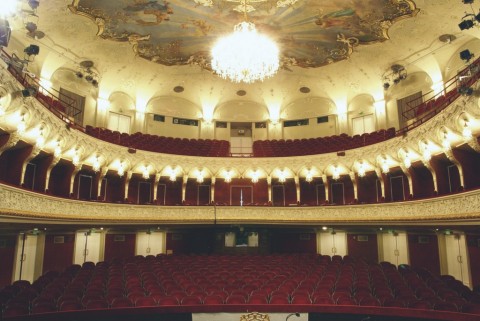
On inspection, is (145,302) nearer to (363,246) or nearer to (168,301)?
(168,301)

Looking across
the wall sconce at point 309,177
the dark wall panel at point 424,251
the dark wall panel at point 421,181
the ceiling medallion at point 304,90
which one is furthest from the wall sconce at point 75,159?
the dark wall panel at point 424,251

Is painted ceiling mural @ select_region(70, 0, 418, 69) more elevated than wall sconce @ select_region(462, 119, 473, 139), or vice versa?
painted ceiling mural @ select_region(70, 0, 418, 69)

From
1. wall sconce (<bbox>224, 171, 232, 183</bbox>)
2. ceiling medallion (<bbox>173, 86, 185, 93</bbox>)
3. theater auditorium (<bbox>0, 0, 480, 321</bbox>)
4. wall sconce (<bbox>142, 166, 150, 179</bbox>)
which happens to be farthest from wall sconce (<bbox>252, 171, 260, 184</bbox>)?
ceiling medallion (<bbox>173, 86, 185, 93</bbox>)

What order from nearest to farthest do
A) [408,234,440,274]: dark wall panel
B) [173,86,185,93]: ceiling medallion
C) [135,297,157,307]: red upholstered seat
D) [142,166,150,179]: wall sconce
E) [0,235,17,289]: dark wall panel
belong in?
1. [135,297,157,307]: red upholstered seat
2. [0,235,17,289]: dark wall panel
3. [408,234,440,274]: dark wall panel
4. [142,166,150,179]: wall sconce
5. [173,86,185,93]: ceiling medallion

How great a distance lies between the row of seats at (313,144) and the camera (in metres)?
16.3

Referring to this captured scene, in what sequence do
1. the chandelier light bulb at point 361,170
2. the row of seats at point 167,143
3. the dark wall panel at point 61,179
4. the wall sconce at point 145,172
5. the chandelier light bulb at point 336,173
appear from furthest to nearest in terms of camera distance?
1. the row of seats at point 167,143
2. the chandelier light bulb at point 336,173
3. the wall sconce at point 145,172
4. the chandelier light bulb at point 361,170
5. the dark wall panel at point 61,179

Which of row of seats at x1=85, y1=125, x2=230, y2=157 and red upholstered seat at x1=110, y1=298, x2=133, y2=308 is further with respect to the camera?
→ row of seats at x1=85, y1=125, x2=230, y2=157

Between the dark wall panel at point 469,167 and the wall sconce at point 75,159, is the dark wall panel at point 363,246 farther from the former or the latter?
the wall sconce at point 75,159

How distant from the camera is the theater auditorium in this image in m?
7.69

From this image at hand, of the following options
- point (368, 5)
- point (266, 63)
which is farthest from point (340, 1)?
point (266, 63)

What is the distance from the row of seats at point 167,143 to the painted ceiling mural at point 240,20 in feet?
13.2

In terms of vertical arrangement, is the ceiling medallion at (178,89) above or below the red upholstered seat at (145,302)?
above

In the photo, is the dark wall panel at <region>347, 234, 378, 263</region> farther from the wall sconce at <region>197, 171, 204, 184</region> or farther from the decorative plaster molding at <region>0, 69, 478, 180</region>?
the wall sconce at <region>197, 171, 204, 184</region>

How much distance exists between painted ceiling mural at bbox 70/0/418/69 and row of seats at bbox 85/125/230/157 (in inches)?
158
